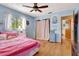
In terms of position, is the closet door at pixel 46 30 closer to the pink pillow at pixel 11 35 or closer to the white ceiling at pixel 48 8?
the white ceiling at pixel 48 8

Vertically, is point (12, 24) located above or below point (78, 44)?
above

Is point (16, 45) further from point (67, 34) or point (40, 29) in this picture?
point (67, 34)

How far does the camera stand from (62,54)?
187cm

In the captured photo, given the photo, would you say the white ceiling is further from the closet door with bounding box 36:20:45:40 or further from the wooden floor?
the wooden floor

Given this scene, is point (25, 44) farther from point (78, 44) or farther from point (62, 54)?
point (78, 44)

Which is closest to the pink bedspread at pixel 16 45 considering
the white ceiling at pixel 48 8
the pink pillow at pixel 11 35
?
the pink pillow at pixel 11 35

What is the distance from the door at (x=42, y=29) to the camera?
194 centimetres

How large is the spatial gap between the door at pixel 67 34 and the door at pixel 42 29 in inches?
9.3

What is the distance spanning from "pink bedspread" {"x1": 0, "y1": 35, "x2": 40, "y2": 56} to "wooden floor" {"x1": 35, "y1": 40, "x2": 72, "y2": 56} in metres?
0.15

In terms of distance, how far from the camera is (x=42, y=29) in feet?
6.42

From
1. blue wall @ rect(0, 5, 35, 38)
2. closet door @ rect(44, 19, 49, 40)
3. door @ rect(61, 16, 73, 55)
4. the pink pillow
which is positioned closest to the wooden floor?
door @ rect(61, 16, 73, 55)

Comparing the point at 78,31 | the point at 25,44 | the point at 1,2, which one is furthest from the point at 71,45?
the point at 1,2

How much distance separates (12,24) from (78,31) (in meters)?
0.96

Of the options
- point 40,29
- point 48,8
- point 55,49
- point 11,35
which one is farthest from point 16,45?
point 48,8
